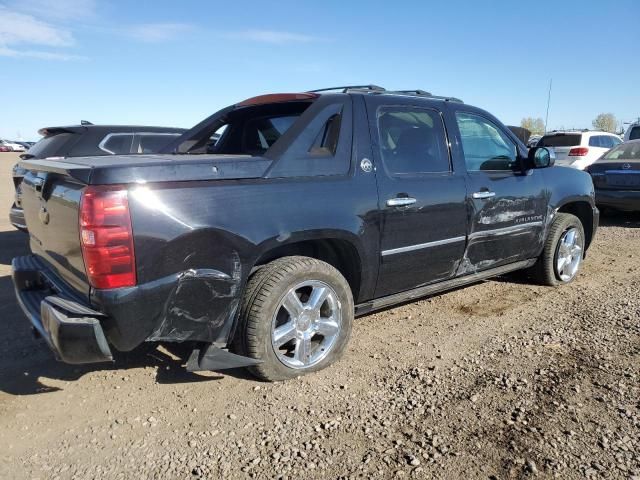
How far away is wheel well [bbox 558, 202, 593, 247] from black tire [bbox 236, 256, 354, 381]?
3.51 meters

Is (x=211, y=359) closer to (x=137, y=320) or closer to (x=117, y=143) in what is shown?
(x=137, y=320)

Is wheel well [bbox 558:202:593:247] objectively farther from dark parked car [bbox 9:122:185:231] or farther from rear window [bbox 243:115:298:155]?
dark parked car [bbox 9:122:185:231]

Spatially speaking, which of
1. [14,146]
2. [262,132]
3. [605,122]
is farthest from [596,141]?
[605,122]

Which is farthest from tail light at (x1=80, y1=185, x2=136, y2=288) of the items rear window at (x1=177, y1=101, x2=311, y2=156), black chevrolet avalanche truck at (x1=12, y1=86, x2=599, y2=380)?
rear window at (x1=177, y1=101, x2=311, y2=156)

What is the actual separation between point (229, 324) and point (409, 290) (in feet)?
5.08

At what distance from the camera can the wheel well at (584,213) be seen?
17.8 feet

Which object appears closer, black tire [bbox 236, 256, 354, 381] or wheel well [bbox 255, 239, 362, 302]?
black tire [bbox 236, 256, 354, 381]

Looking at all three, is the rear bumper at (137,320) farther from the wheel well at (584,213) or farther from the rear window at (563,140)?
the rear window at (563,140)

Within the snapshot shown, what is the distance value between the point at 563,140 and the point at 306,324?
12953 millimetres

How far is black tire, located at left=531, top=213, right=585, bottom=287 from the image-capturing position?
4902 mm

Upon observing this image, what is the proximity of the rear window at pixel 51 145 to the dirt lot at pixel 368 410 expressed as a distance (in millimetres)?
2724

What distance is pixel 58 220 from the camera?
8.89ft

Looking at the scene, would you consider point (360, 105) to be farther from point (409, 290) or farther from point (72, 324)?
point (72, 324)

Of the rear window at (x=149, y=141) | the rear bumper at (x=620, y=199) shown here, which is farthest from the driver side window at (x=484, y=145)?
the rear bumper at (x=620, y=199)
